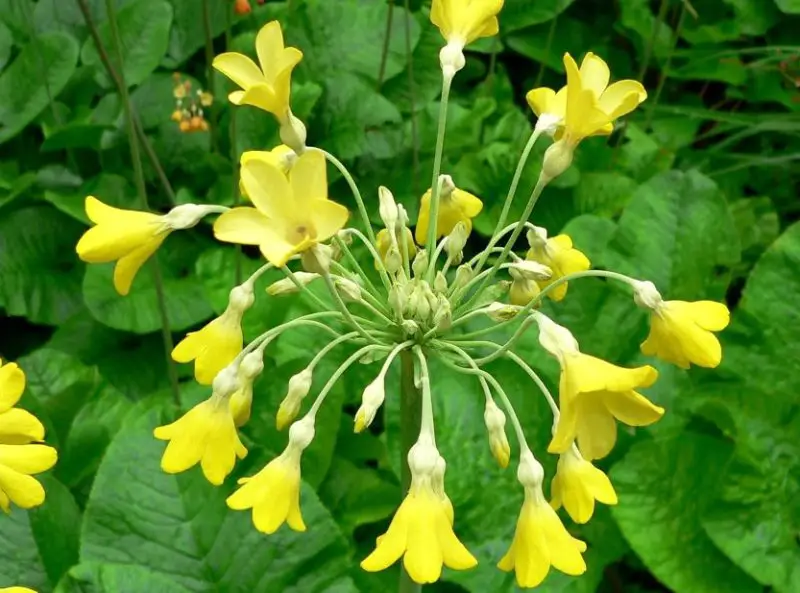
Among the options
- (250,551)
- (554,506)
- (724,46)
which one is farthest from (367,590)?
(724,46)

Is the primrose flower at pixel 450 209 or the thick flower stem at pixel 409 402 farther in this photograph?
the primrose flower at pixel 450 209

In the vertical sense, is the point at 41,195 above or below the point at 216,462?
below

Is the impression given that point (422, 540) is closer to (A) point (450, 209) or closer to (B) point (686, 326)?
(B) point (686, 326)

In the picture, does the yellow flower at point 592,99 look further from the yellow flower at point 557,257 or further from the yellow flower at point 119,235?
the yellow flower at point 119,235

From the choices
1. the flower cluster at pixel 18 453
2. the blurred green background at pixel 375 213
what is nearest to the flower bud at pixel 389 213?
the flower cluster at pixel 18 453

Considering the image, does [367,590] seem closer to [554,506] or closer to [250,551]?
[250,551]

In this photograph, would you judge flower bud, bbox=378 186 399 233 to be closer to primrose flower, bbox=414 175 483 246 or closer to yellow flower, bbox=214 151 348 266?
primrose flower, bbox=414 175 483 246

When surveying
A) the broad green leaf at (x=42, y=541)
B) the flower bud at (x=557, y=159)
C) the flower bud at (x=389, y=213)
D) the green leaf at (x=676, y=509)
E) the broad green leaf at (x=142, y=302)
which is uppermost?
the flower bud at (x=557, y=159)
